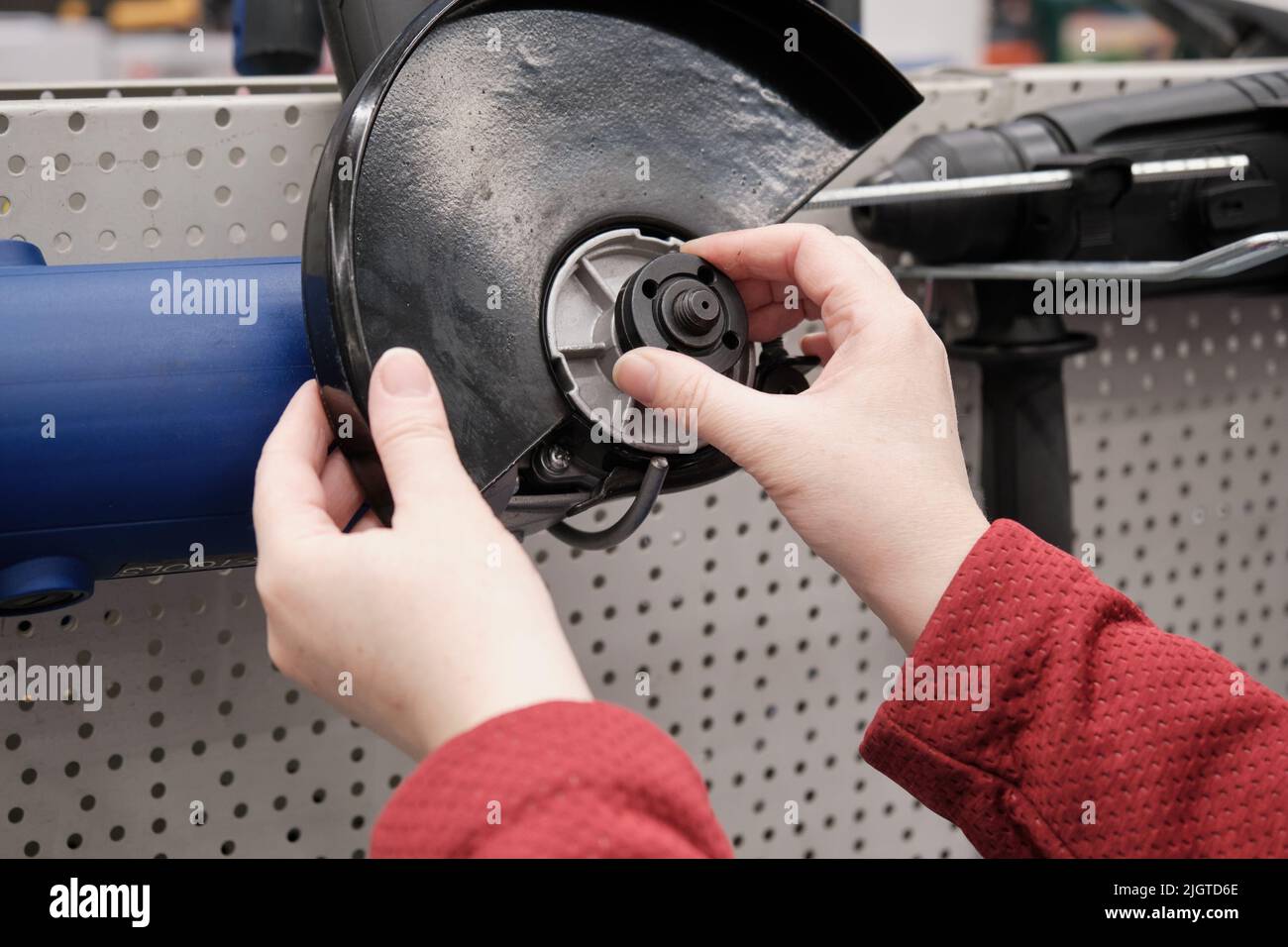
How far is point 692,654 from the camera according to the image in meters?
0.77

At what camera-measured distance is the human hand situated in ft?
1.24

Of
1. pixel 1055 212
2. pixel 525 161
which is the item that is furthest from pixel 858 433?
pixel 1055 212

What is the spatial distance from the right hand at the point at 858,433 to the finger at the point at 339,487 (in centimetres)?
13

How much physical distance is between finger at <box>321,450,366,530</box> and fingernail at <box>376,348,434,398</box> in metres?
0.07

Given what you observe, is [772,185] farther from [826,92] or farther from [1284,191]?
[1284,191]

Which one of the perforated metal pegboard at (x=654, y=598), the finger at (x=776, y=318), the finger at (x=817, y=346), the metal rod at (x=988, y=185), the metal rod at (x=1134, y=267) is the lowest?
the perforated metal pegboard at (x=654, y=598)

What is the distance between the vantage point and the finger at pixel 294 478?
42cm

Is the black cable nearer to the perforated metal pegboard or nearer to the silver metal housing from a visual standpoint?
the silver metal housing

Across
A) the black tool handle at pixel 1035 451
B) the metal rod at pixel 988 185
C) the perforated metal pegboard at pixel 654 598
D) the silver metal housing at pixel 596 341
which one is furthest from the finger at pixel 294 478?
the black tool handle at pixel 1035 451

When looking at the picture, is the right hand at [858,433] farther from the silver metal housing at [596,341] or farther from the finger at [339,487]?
the finger at [339,487]

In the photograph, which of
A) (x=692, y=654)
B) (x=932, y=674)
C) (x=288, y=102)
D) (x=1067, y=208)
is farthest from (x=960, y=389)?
(x=288, y=102)

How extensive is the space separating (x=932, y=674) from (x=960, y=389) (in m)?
0.39

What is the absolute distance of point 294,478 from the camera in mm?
442

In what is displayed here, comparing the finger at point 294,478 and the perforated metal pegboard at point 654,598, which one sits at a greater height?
the finger at point 294,478
